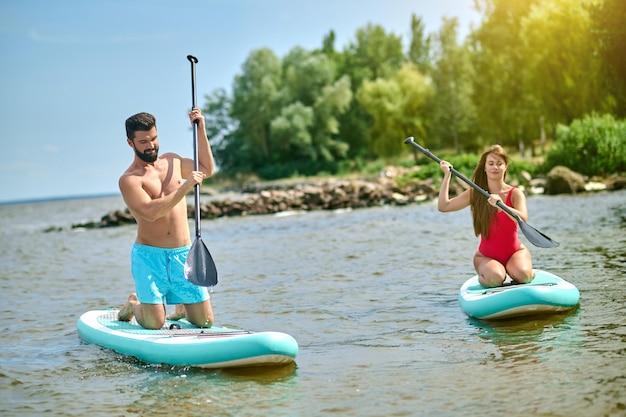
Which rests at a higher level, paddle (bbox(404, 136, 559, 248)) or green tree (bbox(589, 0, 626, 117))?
green tree (bbox(589, 0, 626, 117))

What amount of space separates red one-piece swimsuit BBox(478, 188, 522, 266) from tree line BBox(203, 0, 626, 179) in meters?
15.4

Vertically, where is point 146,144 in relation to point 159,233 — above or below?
above

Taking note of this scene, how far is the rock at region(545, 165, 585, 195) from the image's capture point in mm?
21750

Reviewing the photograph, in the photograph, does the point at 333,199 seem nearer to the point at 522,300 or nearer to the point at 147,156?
the point at 522,300

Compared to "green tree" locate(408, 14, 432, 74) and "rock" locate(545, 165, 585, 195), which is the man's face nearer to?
"rock" locate(545, 165, 585, 195)

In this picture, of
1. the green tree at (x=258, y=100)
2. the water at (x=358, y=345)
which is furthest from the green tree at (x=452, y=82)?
the water at (x=358, y=345)

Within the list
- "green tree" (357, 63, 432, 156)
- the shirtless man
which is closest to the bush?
the shirtless man

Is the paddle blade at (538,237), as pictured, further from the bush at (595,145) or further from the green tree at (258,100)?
the green tree at (258,100)

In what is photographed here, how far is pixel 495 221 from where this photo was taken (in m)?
6.12

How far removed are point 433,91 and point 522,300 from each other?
137ft

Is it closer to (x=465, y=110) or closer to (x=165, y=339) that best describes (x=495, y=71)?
(x=465, y=110)

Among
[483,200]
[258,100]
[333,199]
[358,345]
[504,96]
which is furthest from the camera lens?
[258,100]

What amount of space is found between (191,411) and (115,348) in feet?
5.80

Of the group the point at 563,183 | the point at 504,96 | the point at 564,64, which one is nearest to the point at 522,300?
the point at 563,183
